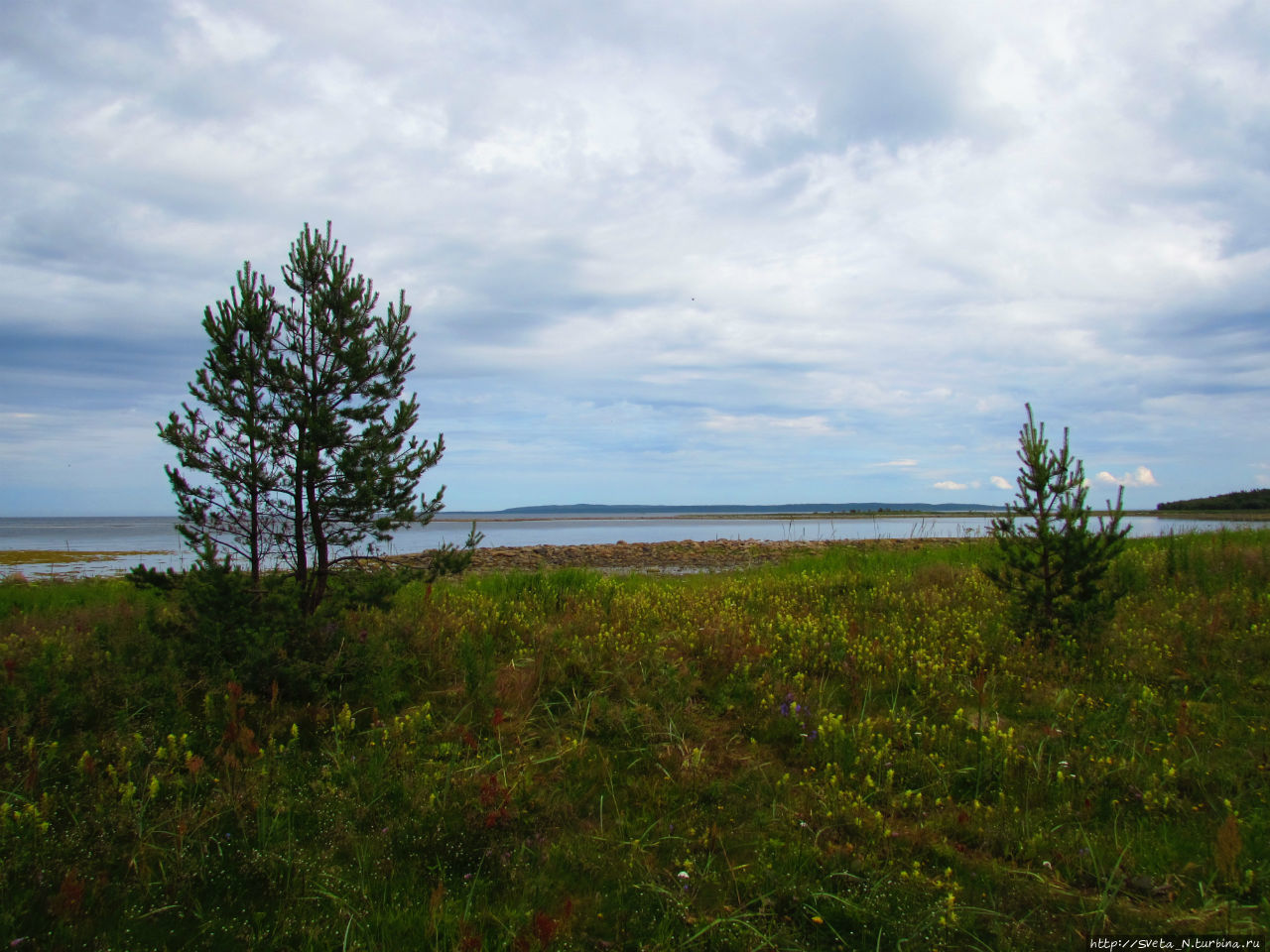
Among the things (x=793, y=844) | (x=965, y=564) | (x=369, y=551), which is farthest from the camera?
(x=965, y=564)

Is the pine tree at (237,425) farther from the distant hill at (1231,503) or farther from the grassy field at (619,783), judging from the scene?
the distant hill at (1231,503)

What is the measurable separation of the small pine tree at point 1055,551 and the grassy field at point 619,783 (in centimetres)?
37

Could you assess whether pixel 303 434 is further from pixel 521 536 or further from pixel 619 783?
pixel 521 536

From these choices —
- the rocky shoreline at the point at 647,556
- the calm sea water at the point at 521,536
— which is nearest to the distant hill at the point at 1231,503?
the calm sea water at the point at 521,536

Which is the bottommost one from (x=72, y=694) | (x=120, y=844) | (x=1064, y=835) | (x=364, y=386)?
(x=1064, y=835)

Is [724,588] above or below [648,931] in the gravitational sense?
above

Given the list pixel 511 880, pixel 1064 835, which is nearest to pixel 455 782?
pixel 511 880

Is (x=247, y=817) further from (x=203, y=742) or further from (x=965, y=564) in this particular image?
(x=965, y=564)

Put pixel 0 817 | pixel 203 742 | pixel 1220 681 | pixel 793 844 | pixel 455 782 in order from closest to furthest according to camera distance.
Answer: pixel 0 817 → pixel 793 844 → pixel 455 782 → pixel 203 742 → pixel 1220 681

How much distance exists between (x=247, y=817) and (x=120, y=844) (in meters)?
0.58

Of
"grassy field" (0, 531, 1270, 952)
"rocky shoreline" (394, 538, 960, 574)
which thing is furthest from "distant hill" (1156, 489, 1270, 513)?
"grassy field" (0, 531, 1270, 952)

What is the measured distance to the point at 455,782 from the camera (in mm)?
4199

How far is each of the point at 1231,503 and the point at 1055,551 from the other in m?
50.9

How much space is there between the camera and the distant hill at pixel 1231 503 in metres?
42.2
